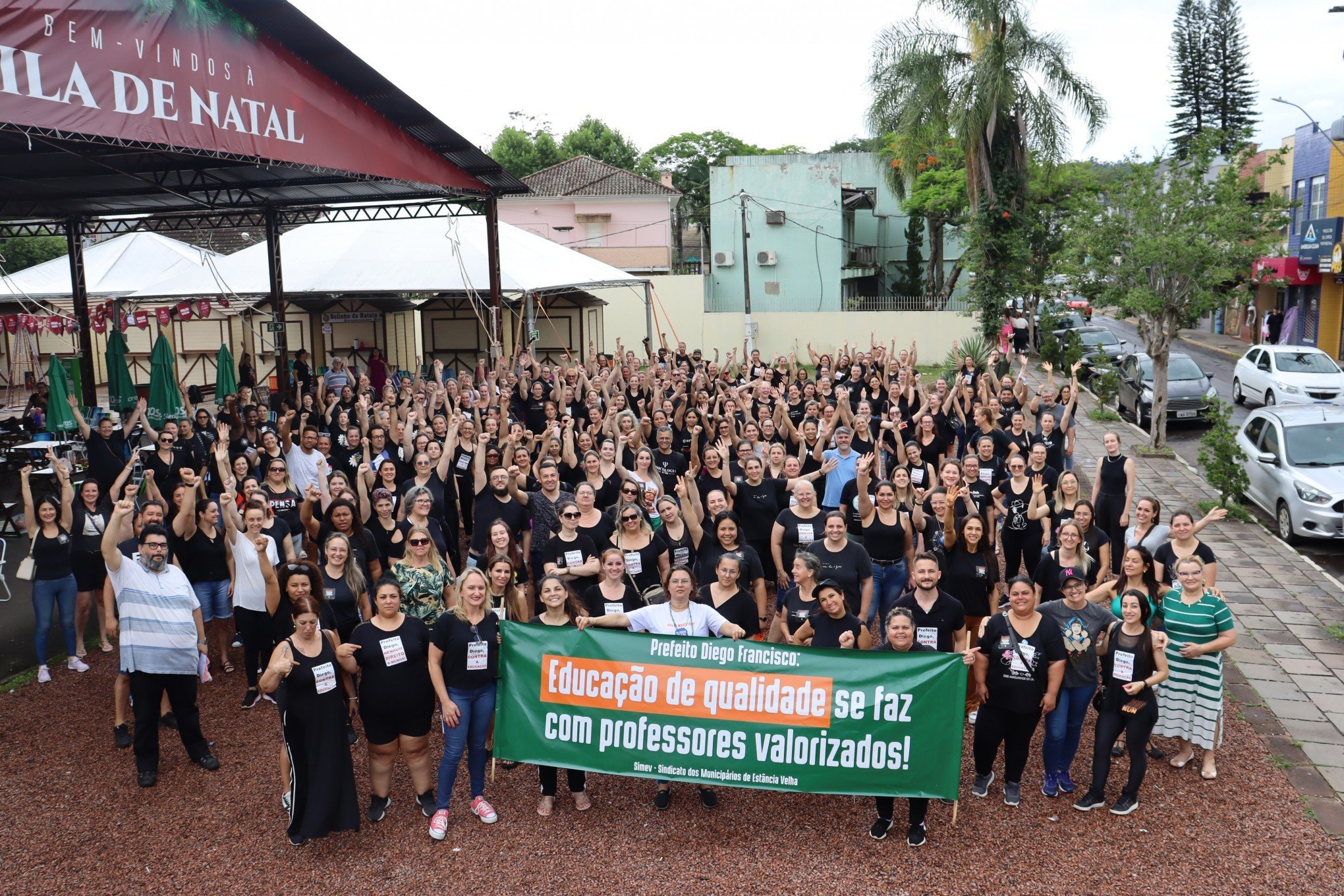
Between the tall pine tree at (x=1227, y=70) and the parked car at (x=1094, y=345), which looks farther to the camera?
the tall pine tree at (x=1227, y=70)

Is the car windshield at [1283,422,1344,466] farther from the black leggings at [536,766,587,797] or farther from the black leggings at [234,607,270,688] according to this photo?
the black leggings at [234,607,270,688]

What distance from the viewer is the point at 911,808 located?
5.87 meters

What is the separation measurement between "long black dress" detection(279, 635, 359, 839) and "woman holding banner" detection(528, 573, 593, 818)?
3.69 ft

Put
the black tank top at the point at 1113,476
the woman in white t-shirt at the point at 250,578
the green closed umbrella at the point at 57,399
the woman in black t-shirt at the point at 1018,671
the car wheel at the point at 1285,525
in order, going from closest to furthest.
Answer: the woman in black t-shirt at the point at 1018,671 → the woman in white t-shirt at the point at 250,578 → the black tank top at the point at 1113,476 → the car wheel at the point at 1285,525 → the green closed umbrella at the point at 57,399

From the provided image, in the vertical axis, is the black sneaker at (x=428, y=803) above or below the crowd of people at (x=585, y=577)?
below

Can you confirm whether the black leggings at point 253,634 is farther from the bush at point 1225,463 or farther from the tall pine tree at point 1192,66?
the tall pine tree at point 1192,66

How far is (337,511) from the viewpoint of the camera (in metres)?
7.48

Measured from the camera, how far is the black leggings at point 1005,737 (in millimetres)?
6012

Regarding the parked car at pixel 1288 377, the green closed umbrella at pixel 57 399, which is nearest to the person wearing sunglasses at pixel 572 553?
the green closed umbrella at pixel 57 399

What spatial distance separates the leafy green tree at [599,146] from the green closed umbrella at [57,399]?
176ft

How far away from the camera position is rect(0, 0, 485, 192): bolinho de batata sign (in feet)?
30.9

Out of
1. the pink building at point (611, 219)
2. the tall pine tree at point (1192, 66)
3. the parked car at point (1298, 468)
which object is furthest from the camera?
the tall pine tree at point (1192, 66)

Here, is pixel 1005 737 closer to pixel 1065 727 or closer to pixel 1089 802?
pixel 1065 727

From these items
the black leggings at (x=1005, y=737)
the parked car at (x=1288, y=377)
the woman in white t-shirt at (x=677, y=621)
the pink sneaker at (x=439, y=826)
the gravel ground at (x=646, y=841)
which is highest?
the parked car at (x=1288, y=377)
